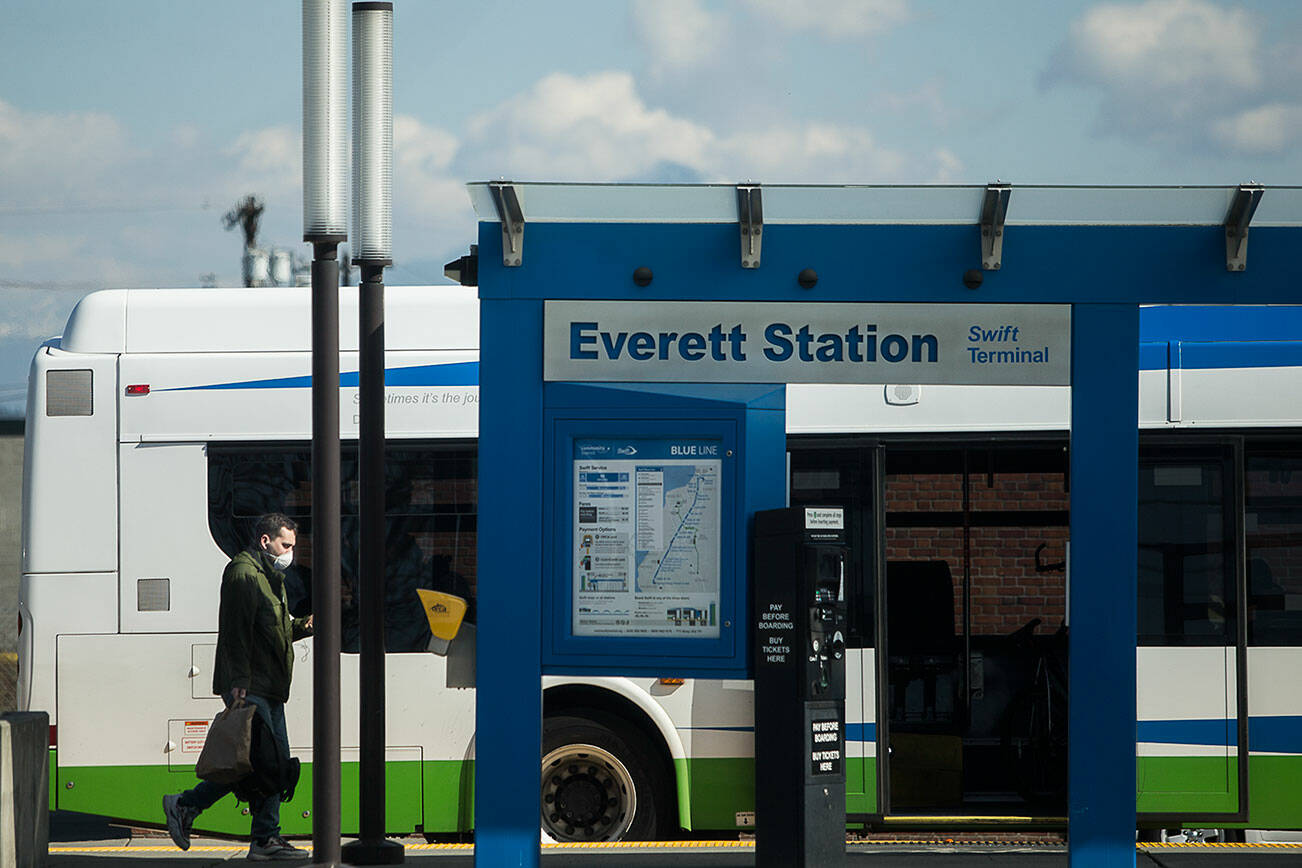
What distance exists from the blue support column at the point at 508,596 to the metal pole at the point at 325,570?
671 mm

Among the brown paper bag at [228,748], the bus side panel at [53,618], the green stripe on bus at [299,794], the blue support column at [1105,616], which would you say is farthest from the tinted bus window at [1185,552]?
the bus side panel at [53,618]

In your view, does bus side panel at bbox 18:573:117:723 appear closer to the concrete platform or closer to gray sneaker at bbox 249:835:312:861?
the concrete platform

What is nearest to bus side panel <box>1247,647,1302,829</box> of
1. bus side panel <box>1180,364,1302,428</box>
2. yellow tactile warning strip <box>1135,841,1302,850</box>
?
yellow tactile warning strip <box>1135,841,1302,850</box>

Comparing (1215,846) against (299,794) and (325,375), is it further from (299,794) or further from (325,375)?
(325,375)

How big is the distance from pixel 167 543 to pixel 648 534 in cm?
343

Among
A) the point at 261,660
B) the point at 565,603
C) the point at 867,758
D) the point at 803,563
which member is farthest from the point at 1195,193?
the point at 261,660

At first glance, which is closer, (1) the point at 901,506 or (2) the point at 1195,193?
(2) the point at 1195,193

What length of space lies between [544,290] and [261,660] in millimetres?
2881

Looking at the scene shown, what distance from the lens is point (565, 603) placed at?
19.8 ft

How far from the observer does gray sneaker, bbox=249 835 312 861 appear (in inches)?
301

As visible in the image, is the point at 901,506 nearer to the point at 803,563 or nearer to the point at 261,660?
the point at 803,563

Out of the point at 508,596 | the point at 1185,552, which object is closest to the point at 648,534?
the point at 508,596

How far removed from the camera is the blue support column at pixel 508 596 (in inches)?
234

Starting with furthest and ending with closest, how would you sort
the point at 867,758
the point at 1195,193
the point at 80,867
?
the point at 867,758
the point at 80,867
the point at 1195,193
